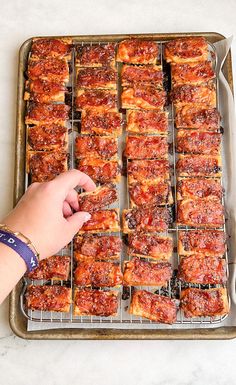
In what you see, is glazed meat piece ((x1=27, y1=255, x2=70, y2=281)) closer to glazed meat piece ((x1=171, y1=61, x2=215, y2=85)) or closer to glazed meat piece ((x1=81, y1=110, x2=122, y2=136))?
glazed meat piece ((x1=81, y1=110, x2=122, y2=136))

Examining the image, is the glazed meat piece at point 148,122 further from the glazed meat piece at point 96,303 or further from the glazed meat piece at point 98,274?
the glazed meat piece at point 96,303

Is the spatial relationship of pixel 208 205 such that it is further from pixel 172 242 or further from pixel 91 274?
pixel 91 274

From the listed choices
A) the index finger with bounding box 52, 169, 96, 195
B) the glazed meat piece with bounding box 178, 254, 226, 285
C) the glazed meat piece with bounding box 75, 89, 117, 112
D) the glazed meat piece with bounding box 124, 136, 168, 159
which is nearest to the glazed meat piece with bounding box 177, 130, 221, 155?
the glazed meat piece with bounding box 124, 136, 168, 159

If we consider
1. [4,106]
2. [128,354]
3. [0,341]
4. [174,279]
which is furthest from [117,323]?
[4,106]

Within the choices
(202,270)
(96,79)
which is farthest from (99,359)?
(96,79)

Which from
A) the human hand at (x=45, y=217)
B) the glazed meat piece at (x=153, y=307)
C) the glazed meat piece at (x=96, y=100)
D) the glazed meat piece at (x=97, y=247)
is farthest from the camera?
the glazed meat piece at (x=96, y=100)

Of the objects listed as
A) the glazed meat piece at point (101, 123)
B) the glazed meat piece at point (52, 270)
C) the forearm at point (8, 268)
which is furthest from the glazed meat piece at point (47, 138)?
the forearm at point (8, 268)
